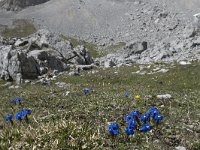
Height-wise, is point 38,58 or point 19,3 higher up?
point 19,3

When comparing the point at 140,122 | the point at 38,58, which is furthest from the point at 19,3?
the point at 140,122

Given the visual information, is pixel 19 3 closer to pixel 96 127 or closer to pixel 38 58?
pixel 38 58

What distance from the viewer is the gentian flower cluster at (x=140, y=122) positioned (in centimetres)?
913

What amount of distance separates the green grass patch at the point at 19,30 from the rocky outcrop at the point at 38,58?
7744 centimetres

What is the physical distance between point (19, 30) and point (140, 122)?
135783 mm

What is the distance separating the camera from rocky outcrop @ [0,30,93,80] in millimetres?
43250

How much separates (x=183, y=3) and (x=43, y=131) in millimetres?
107544

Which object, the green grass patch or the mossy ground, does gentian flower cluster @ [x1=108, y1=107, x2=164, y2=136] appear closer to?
the mossy ground

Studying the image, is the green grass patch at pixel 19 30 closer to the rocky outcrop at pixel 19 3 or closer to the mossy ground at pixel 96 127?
the rocky outcrop at pixel 19 3

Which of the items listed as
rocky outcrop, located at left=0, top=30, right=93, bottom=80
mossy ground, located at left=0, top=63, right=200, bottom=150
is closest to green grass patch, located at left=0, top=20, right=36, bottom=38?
rocky outcrop, located at left=0, top=30, right=93, bottom=80

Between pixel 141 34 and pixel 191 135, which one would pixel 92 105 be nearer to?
pixel 191 135

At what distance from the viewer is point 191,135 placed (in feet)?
33.7

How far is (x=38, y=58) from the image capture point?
1887 inches

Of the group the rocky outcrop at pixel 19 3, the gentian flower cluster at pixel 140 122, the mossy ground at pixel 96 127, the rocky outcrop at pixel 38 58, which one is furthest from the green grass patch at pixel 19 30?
the gentian flower cluster at pixel 140 122
